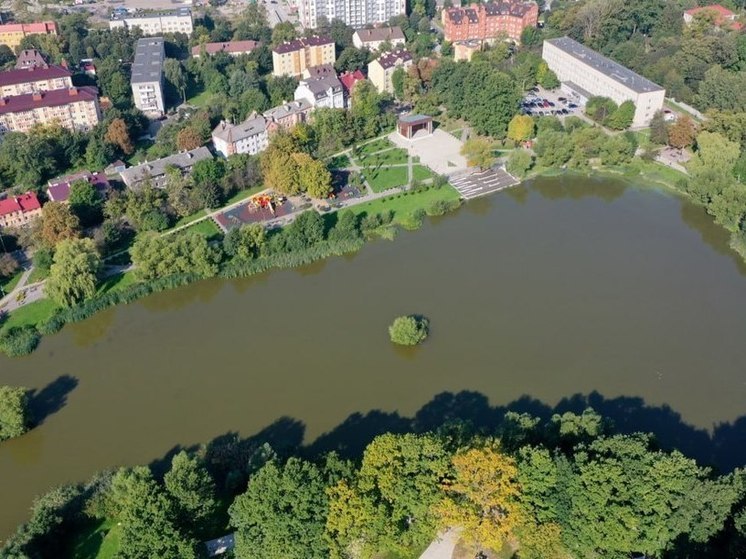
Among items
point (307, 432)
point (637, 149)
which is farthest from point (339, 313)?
point (637, 149)

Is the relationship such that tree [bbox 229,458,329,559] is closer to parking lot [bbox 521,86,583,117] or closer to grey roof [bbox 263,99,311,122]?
grey roof [bbox 263,99,311,122]

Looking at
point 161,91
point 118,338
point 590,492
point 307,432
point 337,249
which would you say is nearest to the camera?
point 590,492

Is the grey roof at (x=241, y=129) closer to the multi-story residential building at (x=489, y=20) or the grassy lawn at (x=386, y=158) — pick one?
the grassy lawn at (x=386, y=158)

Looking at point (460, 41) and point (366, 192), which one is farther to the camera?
point (460, 41)

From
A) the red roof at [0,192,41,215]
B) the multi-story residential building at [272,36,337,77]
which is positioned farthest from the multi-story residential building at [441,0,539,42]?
the red roof at [0,192,41,215]

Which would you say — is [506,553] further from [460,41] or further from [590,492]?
[460,41]

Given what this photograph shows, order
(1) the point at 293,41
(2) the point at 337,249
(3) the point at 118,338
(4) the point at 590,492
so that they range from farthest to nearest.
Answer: (1) the point at 293,41, (2) the point at 337,249, (3) the point at 118,338, (4) the point at 590,492

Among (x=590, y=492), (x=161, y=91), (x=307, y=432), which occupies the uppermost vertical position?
(x=161, y=91)

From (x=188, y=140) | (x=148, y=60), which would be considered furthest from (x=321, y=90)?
(x=148, y=60)
